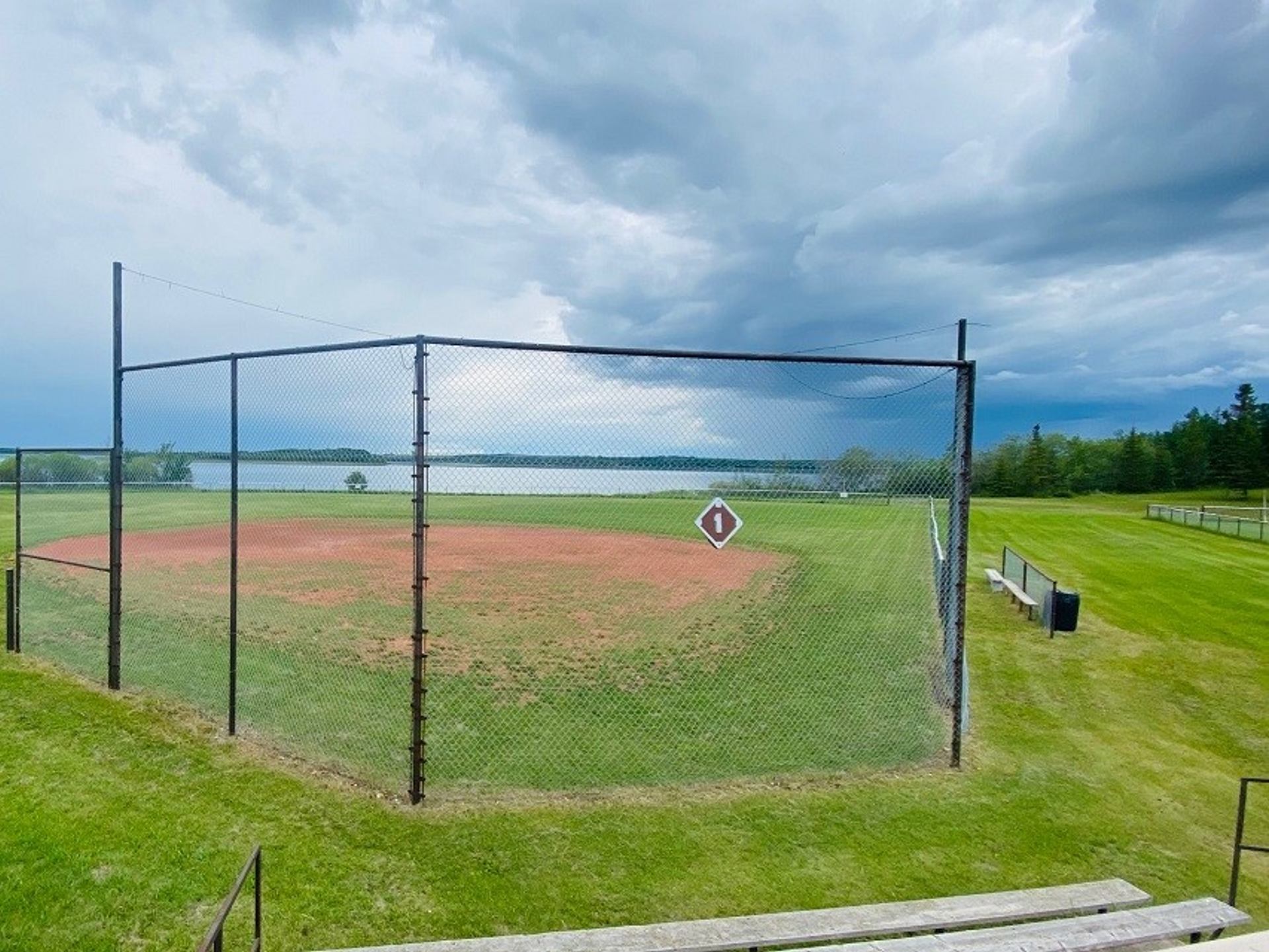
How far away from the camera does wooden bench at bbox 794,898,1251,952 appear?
8.82 ft

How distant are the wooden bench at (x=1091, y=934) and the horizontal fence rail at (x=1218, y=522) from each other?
25.6 metres

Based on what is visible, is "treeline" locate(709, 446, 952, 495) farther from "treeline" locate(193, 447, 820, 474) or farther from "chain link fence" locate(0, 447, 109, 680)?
"chain link fence" locate(0, 447, 109, 680)

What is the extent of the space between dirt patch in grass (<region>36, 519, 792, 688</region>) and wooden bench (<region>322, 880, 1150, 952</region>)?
3.70m

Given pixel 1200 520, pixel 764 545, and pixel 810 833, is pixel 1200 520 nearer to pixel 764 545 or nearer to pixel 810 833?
pixel 764 545

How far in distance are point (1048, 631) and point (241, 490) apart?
999 centimetres

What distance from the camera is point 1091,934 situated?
2811 millimetres

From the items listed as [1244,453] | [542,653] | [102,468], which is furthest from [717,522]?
[1244,453]

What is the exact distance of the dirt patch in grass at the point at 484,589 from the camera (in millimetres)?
8492

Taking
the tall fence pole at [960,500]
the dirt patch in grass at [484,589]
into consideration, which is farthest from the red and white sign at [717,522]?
the dirt patch in grass at [484,589]

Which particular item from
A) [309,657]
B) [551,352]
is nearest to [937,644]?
[551,352]

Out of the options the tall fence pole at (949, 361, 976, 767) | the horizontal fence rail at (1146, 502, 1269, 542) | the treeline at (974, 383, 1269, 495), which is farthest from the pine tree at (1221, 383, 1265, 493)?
the tall fence pole at (949, 361, 976, 767)

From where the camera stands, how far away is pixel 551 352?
4.32 m

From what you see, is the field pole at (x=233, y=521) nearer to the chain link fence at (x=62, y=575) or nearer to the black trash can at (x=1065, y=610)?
the chain link fence at (x=62, y=575)

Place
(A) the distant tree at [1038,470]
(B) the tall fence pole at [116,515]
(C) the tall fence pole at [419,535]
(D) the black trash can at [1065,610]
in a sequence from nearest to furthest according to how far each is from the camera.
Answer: (C) the tall fence pole at [419,535], (B) the tall fence pole at [116,515], (D) the black trash can at [1065,610], (A) the distant tree at [1038,470]
